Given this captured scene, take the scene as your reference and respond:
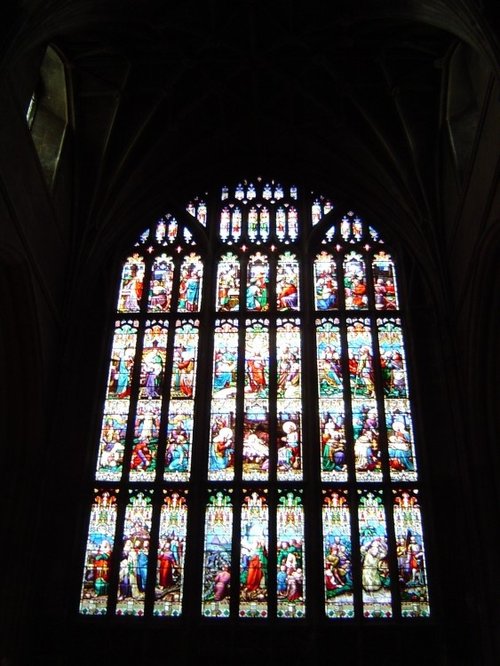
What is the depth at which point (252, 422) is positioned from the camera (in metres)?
12.2

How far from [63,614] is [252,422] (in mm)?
3885

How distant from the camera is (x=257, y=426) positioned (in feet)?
39.8

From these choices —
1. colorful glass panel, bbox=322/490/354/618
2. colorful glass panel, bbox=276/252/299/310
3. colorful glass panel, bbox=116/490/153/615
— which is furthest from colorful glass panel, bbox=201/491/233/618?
colorful glass panel, bbox=276/252/299/310

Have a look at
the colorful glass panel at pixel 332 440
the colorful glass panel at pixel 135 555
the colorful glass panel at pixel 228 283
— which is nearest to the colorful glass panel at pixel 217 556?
the colorful glass panel at pixel 135 555

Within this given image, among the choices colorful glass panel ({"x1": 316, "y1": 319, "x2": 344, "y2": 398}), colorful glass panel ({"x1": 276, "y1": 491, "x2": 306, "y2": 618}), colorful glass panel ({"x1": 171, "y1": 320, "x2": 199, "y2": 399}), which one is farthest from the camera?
colorful glass panel ({"x1": 171, "y1": 320, "x2": 199, "y2": 399})

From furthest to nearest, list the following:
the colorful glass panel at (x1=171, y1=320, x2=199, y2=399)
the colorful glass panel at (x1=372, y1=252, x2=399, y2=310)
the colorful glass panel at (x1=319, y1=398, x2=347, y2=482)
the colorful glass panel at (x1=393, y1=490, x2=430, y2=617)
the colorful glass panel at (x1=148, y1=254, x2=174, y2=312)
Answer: the colorful glass panel at (x1=148, y1=254, x2=174, y2=312)
the colorful glass panel at (x1=372, y1=252, x2=399, y2=310)
the colorful glass panel at (x1=171, y1=320, x2=199, y2=399)
the colorful glass panel at (x1=319, y1=398, x2=347, y2=482)
the colorful glass panel at (x1=393, y1=490, x2=430, y2=617)

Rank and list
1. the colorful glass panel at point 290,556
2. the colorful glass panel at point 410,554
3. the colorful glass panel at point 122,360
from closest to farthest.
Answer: the colorful glass panel at point 410,554
the colorful glass panel at point 290,556
the colorful glass panel at point 122,360

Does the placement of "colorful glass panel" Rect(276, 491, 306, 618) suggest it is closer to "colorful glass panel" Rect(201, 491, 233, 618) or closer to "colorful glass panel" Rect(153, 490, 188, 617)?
"colorful glass panel" Rect(201, 491, 233, 618)

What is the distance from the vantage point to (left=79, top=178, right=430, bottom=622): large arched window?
10.9m

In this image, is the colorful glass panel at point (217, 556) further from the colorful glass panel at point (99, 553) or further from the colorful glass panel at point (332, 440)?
the colorful glass panel at point (332, 440)

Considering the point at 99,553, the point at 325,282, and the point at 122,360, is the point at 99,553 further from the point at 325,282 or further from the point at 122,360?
the point at 325,282

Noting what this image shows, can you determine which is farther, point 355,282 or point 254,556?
point 355,282

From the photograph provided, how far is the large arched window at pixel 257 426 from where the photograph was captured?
35.7ft

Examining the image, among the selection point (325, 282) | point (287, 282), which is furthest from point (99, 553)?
point (325, 282)
